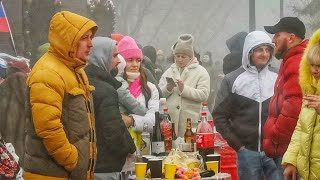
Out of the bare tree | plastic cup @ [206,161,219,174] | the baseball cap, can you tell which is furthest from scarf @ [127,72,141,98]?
the bare tree

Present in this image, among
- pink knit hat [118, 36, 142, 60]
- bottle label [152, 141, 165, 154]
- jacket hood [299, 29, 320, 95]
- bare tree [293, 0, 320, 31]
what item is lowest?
bottle label [152, 141, 165, 154]

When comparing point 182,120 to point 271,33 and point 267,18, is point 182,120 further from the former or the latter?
point 267,18

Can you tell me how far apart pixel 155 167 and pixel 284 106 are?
5.71 feet

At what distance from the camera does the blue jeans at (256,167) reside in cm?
720

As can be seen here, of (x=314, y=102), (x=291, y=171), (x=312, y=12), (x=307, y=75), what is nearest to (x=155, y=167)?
(x=291, y=171)

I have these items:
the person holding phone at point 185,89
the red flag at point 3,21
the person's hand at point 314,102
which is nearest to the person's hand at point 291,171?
the person's hand at point 314,102

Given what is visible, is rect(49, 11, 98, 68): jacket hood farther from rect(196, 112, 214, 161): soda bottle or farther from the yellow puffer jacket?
the yellow puffer jacket

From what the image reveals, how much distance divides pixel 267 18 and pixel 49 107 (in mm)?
5571

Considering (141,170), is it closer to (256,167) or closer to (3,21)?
(256,167)

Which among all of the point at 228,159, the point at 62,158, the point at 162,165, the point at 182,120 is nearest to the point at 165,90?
the point at 182,120

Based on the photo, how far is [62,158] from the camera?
16.6 ft

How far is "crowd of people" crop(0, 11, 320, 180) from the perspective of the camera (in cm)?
514

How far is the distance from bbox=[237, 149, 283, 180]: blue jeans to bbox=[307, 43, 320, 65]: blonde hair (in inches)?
67.7

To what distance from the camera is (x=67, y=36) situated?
530cm
